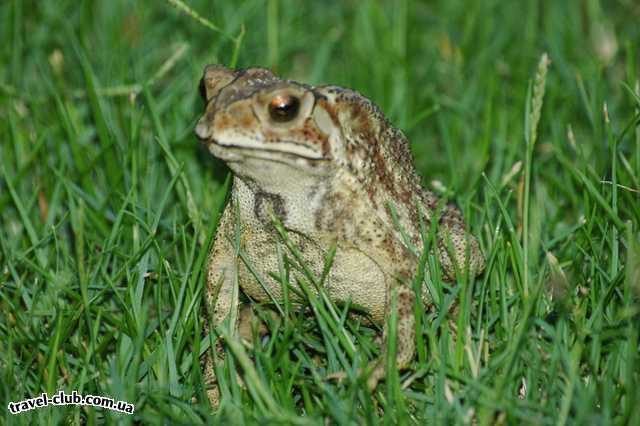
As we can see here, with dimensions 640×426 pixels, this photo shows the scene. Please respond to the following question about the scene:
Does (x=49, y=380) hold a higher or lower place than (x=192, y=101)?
lower

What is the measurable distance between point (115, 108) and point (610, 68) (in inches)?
122

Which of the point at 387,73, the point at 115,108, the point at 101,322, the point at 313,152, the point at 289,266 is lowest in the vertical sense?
the point at 101,322

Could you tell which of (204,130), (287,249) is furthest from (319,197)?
(204,130)

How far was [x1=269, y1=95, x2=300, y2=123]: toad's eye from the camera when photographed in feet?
9.84

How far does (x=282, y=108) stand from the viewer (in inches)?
118

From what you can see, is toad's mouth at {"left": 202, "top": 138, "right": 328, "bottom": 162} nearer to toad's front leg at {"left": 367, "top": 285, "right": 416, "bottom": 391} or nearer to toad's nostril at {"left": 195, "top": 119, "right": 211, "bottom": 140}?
toad's nostril at {"left": 195, "top": 119, "right": 211, "bottom": 140}

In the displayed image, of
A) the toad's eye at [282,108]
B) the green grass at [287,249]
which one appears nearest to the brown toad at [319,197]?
the toad's eye at [282,108]

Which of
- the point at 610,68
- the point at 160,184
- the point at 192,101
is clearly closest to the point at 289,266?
the point at 160,184

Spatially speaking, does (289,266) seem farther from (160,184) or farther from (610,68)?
(610,68)

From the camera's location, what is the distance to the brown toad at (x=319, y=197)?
9.87ft

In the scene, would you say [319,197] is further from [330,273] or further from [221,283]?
[221,283]

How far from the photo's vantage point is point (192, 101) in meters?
5.09

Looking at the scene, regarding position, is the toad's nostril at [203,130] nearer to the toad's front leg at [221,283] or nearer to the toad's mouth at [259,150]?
the toad's mouth at [259,150]

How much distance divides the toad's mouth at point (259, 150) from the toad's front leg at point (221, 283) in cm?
43
